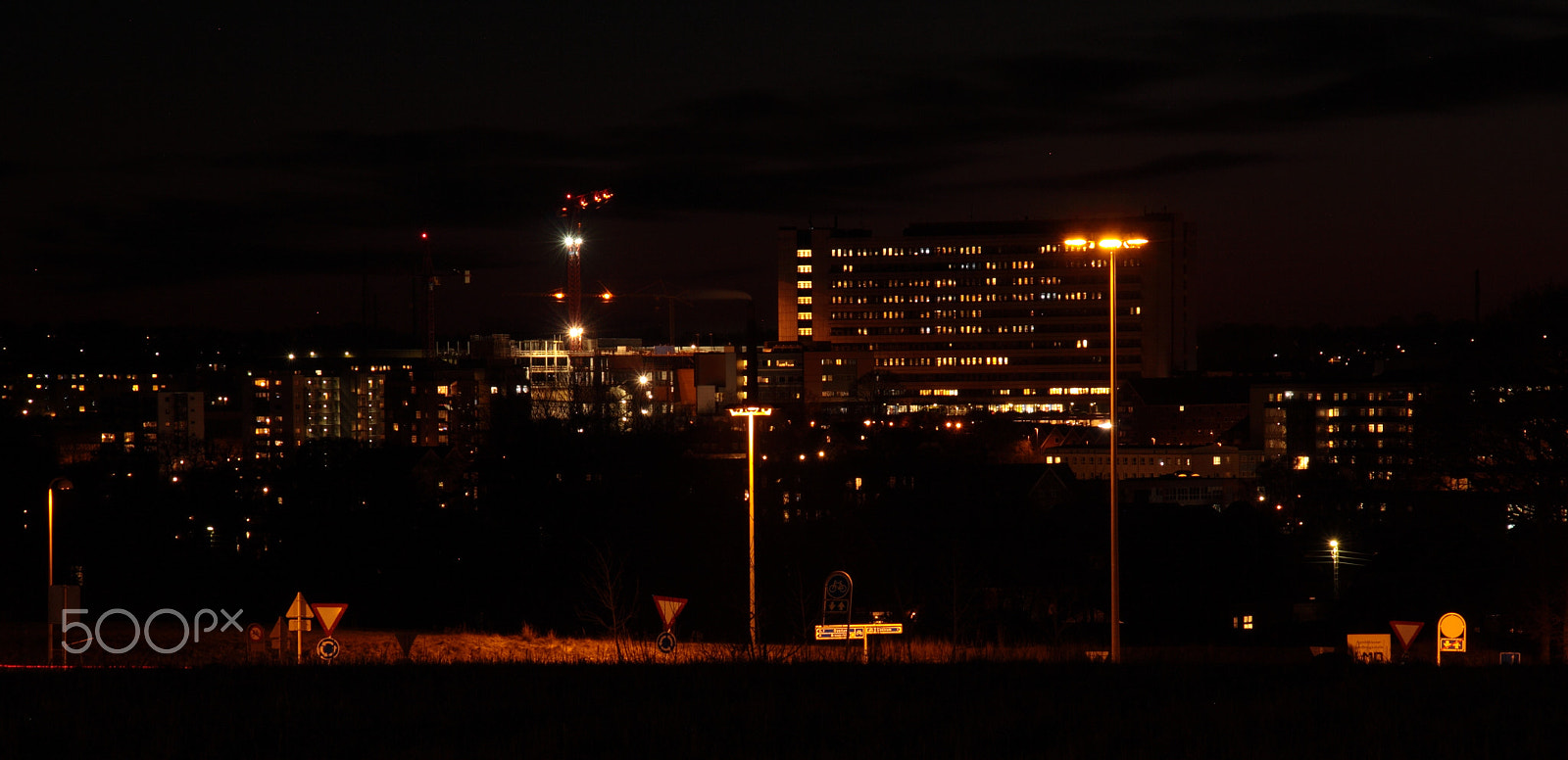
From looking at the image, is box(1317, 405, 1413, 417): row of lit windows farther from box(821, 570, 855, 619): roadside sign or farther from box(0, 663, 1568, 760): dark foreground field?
box(0, 663, 1568, 760): dark foreground field

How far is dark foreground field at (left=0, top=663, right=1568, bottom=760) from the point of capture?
24.4 feet

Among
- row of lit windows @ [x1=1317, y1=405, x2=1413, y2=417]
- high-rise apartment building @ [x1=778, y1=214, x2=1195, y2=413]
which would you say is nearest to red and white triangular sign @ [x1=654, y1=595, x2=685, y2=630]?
row of lit windows @ [x1=1317, y1=405, x2=1413, y2=417]

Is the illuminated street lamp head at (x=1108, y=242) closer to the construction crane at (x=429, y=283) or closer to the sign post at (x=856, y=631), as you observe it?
the sign post at (x=856, y=631)

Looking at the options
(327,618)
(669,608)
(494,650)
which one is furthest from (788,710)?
(494,650)

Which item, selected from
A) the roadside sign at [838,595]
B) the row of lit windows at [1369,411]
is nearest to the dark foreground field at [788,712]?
the roadside sign at [838,595]

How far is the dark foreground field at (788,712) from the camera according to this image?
745cm

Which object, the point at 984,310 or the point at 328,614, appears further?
the point at 984,310

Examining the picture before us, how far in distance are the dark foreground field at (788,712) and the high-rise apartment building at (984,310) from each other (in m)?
119

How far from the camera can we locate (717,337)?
169750mm

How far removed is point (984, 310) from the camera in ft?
449

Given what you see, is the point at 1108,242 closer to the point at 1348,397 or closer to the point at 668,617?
the point at 668,617

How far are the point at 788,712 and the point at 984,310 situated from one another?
130393 mm

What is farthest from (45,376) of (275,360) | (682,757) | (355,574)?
(682,757)

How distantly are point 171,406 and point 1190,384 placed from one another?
90.2m
